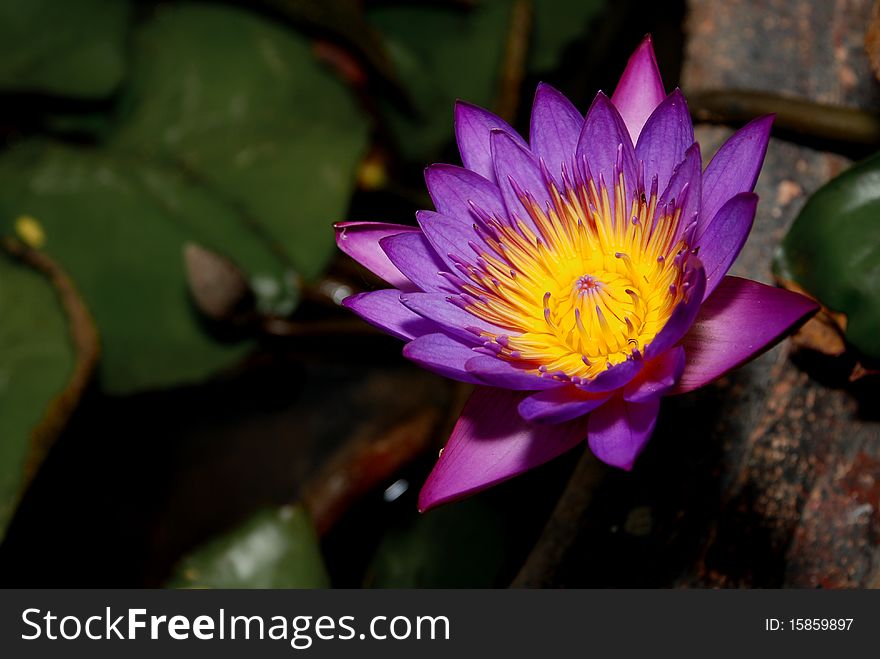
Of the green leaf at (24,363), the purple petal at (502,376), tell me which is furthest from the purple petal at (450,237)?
the green leaf at (24,363)

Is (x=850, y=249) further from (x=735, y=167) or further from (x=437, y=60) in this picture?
(x=437, y=60)

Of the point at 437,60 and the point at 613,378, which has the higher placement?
the point at 613,378

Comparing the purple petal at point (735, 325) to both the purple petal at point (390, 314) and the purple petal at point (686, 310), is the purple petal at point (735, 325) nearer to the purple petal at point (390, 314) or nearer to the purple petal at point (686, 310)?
the purple petal at point (686, 310)

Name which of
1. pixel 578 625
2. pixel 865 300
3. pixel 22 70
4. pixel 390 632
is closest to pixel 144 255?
pixel 22 70

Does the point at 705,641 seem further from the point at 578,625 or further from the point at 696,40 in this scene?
the point at 696,40

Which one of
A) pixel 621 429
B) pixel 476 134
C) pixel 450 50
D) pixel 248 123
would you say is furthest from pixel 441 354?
pixel 450 50

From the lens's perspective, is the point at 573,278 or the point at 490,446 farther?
the point at 573,278

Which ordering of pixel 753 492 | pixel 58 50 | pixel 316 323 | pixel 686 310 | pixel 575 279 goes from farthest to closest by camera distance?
pixel 316 323 → pixel 58 50 → pixel 753 492 → pixel 575 279 → pixel 686 310
